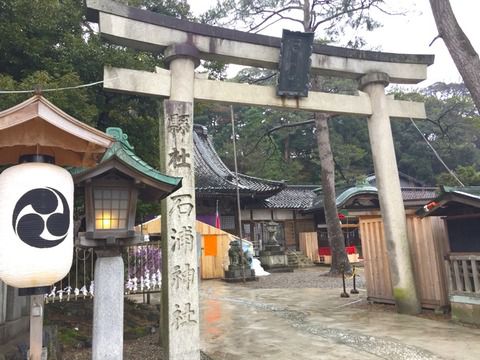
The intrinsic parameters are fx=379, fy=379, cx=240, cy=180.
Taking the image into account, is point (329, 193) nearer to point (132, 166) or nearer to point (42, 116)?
point (132, 166)

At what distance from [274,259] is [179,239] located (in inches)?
574

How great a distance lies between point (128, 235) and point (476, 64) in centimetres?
728

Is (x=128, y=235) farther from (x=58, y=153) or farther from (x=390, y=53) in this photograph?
(x=390, y=53)

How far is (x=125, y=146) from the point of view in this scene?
4.93 metres

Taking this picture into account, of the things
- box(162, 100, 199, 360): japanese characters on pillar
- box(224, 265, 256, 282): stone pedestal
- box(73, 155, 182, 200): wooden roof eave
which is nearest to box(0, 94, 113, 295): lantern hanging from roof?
box(73, 155, 182, 200): wooden roof eave

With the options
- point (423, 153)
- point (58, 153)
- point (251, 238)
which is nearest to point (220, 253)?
point (251, 238)

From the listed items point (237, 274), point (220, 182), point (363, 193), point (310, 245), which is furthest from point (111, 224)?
point (310, 245)

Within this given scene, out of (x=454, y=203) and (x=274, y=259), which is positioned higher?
(x=454, y=203)

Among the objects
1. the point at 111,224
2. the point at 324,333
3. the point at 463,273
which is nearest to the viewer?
the point at 111,224

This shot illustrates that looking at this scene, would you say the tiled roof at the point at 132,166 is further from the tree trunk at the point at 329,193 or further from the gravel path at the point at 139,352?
the tree trunk at the point at 329,193

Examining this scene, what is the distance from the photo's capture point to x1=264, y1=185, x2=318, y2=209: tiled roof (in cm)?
2444

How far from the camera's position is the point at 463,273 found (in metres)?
6.93

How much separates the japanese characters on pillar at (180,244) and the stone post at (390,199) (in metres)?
4.55

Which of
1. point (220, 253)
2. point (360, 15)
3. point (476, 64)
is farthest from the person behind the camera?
point (220, 253)
